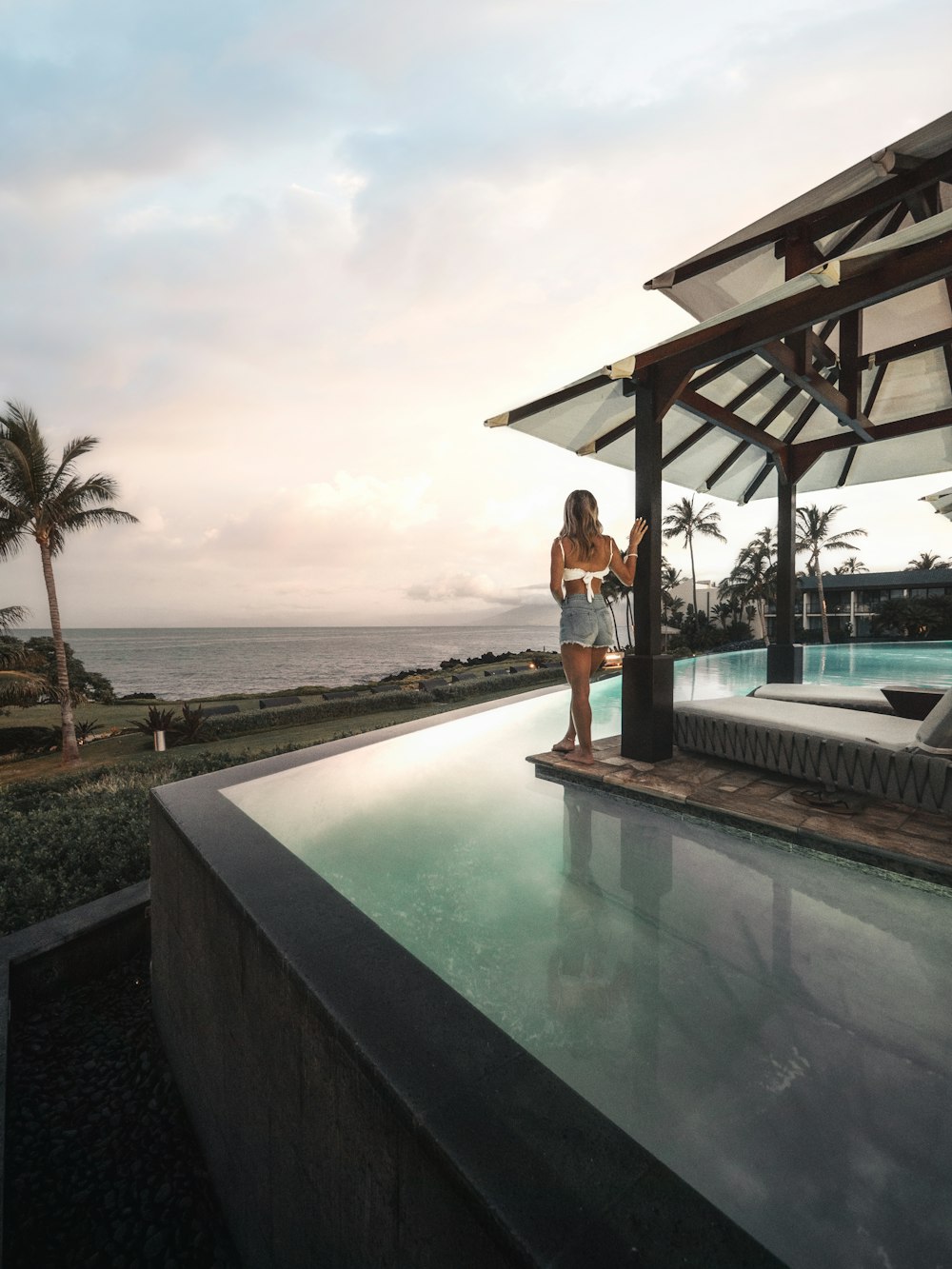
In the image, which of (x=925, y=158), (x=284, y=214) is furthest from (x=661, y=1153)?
(x=284, y=214)

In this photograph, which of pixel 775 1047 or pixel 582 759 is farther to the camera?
pixel 582 759

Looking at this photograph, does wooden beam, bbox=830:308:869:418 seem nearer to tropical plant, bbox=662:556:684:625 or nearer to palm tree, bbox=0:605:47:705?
palm tree, bbox=0:605:47:705

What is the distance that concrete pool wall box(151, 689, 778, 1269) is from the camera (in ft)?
3.26

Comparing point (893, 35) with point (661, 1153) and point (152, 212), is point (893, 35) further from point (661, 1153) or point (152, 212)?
point (152, 212)

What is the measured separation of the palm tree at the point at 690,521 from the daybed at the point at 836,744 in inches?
1683

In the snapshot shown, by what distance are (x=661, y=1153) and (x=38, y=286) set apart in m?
18.7

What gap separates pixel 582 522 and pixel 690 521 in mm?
44490

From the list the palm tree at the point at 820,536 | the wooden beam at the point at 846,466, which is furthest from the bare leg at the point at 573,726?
the palm tree at the point at 820,536

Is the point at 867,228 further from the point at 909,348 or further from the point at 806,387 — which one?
the point at 806,387

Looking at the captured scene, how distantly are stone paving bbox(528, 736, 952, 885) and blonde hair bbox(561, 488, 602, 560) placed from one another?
1.71m

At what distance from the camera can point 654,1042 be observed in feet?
4.90

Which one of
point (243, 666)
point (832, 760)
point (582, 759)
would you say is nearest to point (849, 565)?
point (832, 760)

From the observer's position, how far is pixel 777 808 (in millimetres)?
3092

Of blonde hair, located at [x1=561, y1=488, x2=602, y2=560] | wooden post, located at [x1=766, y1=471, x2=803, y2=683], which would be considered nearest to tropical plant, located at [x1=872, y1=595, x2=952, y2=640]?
wooden post, located at [x1=766, y1=471, x2=803, y2=683]
